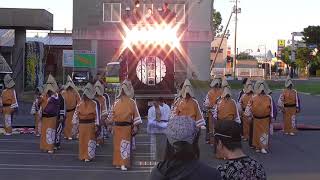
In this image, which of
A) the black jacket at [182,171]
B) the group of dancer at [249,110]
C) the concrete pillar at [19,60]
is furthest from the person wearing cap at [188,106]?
the concrete pillar at [19,60]

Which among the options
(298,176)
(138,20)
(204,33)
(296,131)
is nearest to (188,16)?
(204,33)

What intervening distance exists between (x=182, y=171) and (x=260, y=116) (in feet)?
38.6

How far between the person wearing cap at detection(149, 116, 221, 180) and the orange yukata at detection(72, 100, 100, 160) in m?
9.47

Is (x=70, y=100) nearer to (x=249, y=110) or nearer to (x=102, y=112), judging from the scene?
(x=102, y=112)

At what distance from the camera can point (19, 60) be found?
3141 cm

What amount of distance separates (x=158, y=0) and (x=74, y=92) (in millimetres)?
36257

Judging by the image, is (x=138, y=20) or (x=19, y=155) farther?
(x=138, y=20)

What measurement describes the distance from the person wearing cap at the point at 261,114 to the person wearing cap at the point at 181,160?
37.6ft

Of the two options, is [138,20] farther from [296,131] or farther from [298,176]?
[298,176]

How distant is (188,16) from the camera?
183 feet

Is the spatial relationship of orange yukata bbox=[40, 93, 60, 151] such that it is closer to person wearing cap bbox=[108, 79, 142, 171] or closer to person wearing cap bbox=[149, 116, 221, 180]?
person wearing cap bbox=[108, 79, 142, 171]

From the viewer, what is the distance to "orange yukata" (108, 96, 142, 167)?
1239cm

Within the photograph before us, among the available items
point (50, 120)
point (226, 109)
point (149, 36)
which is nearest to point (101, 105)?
point (50, 120)

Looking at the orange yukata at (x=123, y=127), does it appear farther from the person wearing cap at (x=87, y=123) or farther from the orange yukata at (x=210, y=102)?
the orange yukata at (x=210, y=102)
